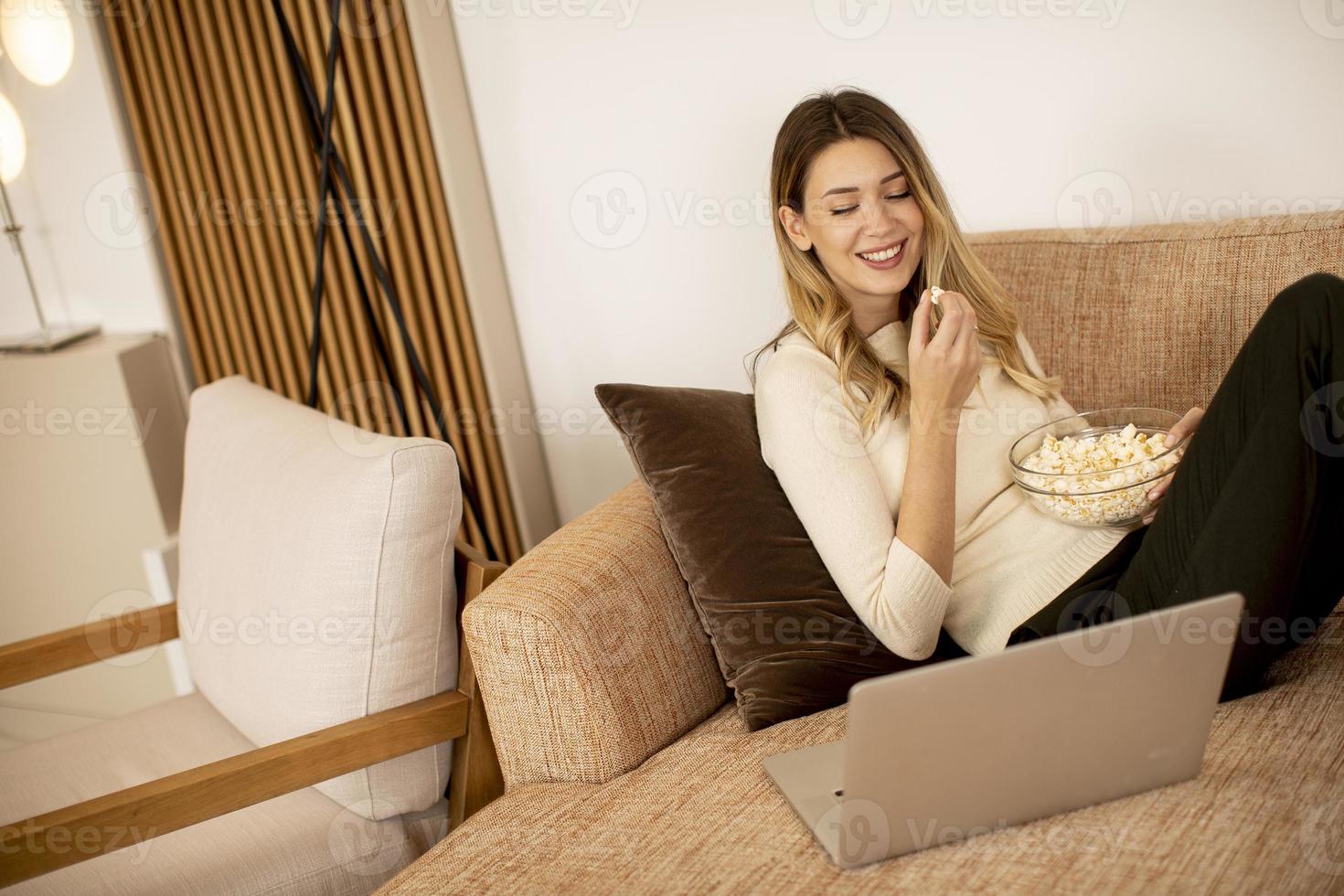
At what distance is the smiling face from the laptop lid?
2.31 ft

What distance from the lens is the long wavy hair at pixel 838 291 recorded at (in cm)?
166

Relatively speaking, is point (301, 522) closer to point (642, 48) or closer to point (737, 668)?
Answer: point (737, 668)

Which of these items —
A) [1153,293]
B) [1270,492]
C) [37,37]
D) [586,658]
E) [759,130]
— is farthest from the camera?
[37,37]

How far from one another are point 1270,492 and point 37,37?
96.5 inches

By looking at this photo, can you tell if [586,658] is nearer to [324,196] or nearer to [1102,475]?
[1102,475]

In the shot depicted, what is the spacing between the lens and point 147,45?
255cm

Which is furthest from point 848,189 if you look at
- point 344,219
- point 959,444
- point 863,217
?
point 344,219

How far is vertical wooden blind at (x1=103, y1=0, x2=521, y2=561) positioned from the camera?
8.07 ft

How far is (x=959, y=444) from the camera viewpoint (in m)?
1.67

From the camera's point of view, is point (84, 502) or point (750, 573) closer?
point (750, 573)

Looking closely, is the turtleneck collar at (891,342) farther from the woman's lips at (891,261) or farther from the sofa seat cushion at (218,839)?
the sofa seat cushion at (218,839)

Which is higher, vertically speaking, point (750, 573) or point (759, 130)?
point (759, 130)

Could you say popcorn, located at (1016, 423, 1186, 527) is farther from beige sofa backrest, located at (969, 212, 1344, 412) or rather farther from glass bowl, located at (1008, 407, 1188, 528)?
beige sofa backrest, located at (969, 212, 1344, 412)

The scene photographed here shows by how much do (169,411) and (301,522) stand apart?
1.27 meters
